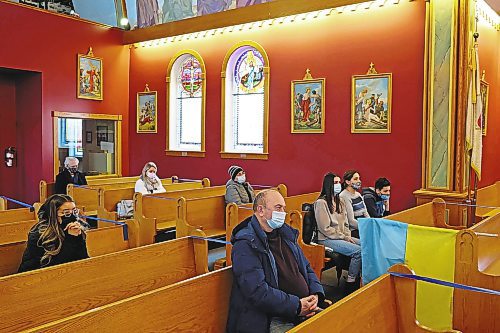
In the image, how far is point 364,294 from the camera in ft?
8.97

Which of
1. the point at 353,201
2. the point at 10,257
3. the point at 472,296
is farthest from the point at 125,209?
the point at 472,296

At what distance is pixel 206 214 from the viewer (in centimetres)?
684

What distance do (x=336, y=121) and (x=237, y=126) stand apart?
229 cm

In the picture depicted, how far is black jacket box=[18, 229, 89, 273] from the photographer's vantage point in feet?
12.2

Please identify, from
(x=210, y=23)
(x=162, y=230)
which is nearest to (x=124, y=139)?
(x=210, y=23)

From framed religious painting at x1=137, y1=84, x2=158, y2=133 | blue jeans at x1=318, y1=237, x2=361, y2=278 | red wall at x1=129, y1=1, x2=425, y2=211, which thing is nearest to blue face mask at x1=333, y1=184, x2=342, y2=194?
blue jeans at x1=318, y1=237, x2=361, y2=278

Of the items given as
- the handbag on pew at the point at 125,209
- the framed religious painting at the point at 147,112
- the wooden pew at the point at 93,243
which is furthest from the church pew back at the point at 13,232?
the framed religious painting at the point at 147,112

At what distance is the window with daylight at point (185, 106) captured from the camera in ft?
34.0

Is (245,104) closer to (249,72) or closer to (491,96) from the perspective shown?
(249,72)

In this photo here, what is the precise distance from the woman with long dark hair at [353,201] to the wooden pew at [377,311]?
278cm

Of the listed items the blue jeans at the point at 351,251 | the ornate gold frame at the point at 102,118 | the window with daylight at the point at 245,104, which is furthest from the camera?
the ornate gold frame at the point at 102,118

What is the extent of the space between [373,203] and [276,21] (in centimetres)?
413

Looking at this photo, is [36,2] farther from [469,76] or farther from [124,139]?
[469,76]

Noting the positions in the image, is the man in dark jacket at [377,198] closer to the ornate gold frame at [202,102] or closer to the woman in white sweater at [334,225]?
the woman in white sweater at [334,225]
